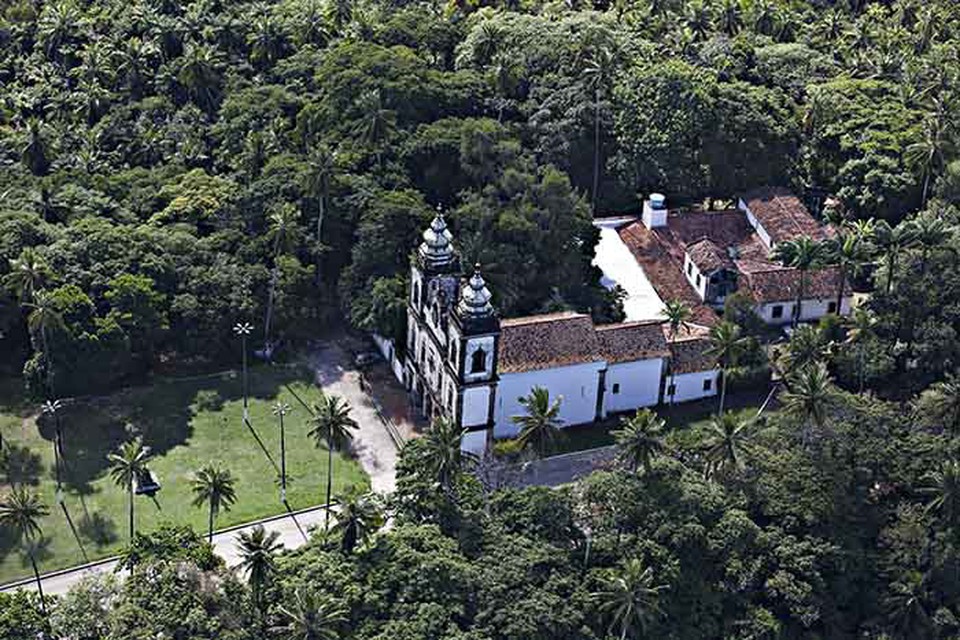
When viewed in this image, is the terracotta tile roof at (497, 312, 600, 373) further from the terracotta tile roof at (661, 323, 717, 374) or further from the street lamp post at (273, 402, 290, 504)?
the street lamp post at (273, 402, 290, 504)

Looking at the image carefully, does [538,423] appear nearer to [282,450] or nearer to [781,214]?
[282,450]

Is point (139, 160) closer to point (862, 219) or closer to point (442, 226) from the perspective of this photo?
point (442, 226)

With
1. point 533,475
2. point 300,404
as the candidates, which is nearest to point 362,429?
point 300,404

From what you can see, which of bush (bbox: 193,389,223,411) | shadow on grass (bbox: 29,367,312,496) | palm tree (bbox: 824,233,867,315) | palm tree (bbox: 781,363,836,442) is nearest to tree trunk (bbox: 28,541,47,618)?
shadow on grass (bbox: 29,367,312,496)

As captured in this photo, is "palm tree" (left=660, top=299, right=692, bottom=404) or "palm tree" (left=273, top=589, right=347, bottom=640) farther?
"palm tree" (left=660, top=299, right=692, bottom=404)

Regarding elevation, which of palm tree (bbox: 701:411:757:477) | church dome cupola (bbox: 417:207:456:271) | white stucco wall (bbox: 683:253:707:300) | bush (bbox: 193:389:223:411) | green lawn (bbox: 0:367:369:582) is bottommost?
green lawn (bbox: 0:367:369:582)

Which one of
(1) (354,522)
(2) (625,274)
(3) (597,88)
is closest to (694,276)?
(2) (625,274)
